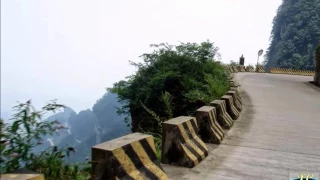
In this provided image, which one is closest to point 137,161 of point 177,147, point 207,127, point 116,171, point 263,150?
point 116,171

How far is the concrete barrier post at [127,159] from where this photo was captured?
8.30 feet

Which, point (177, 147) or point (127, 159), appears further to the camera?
point (177, 147)

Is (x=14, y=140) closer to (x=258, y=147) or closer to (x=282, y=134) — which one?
(x=258, y=147)

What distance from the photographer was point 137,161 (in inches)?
113

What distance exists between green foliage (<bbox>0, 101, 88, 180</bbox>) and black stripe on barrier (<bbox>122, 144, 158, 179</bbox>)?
1.54 ft

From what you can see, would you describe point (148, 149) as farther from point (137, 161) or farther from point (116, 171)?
point (116, 171)

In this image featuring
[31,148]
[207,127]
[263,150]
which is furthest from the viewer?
[207,127]

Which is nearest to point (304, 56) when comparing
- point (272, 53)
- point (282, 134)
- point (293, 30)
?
point (293, 30)

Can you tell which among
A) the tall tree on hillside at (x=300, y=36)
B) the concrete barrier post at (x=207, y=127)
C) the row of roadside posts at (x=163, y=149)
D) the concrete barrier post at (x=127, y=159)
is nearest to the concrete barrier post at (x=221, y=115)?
the row of roadside posts at (x=163, y=149)

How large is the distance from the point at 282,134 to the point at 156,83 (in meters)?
5.21

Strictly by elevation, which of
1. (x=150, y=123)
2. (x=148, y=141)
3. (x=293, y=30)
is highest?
(x=293, y=30)

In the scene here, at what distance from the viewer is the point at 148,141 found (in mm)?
3092

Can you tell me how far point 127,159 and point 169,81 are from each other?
7776 mm

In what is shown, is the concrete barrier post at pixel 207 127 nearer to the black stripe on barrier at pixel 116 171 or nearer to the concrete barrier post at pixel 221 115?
the concrete barrier post at pixel 221 115
